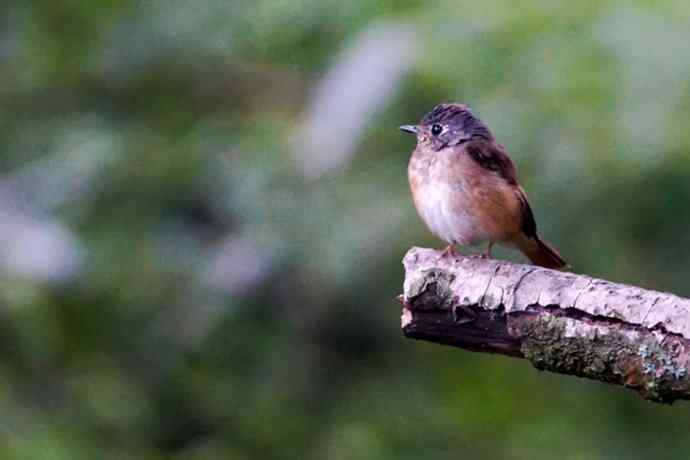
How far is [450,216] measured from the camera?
5520 millimetres

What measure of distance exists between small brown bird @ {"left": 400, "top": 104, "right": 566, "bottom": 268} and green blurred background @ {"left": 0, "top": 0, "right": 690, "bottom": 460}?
0.29 meters

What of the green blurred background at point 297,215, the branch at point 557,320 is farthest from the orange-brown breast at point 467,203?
the branch at point 557,320

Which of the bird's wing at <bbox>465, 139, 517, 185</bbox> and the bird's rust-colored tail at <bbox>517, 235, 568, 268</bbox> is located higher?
the bird's wing at <bbox>465, 139, 517, 185</bbox>

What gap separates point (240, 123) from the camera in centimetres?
747

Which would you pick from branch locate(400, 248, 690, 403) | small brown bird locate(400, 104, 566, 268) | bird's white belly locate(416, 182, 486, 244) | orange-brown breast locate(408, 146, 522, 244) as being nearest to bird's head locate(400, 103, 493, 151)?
small brown bird locate(400, 104, 566, 268)

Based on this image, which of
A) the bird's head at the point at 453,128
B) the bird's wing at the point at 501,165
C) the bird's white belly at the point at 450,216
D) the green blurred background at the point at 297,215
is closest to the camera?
the bird's white belly at the point at 450,216

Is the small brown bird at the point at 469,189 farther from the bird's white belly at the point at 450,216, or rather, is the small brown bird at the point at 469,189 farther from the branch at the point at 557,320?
the branch at the point at 557,320

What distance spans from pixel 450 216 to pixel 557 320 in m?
1.82

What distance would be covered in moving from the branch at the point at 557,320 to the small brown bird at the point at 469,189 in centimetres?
148

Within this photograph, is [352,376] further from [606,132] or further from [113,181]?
[606,132]

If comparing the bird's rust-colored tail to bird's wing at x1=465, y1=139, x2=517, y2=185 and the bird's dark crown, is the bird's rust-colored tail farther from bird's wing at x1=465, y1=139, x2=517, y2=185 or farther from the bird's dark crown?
the bird's dark crown

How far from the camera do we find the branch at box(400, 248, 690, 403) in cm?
353

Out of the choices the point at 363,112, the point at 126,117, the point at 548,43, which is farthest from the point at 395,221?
the point at 126,117

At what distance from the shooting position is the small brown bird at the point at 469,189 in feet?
18.2
